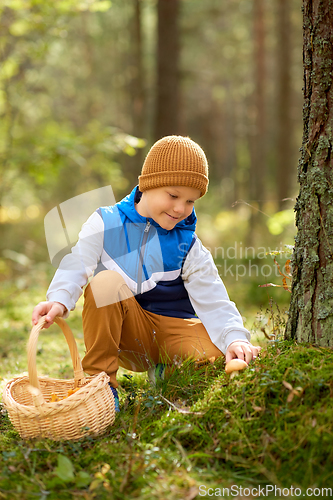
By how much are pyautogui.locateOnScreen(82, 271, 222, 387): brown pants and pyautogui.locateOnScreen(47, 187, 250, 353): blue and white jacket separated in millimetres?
91

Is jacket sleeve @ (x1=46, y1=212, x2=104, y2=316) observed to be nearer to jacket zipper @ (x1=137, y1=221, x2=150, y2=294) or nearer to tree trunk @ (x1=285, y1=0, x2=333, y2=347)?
jacket zipper @ (x1=137, y1=221, x2=150, y2=294)

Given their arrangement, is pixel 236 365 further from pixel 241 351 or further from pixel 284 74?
pixel 284 74

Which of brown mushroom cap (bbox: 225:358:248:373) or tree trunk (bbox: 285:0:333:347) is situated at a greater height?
tree trunk (bbox: 285:0:333:347)

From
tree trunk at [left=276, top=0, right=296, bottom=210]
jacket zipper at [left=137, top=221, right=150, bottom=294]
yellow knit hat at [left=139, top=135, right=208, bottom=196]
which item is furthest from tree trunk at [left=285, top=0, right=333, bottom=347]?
tree trunk at [left=276, top=0, right=296, bottom=210]

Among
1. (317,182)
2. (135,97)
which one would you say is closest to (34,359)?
(317,182)

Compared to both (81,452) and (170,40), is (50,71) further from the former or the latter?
(81,452)

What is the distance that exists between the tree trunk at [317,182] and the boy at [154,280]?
16.1 inches

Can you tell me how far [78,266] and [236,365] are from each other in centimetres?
105

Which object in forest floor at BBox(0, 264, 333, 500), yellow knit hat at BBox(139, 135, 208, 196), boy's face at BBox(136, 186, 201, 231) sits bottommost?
forest floor at BBox(0, 264, 333, 500)

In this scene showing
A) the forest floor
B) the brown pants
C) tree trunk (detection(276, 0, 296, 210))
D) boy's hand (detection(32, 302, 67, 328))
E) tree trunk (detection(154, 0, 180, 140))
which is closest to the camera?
the forest floor

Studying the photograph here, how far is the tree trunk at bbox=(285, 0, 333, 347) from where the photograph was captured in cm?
206

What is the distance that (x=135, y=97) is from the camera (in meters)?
9.64

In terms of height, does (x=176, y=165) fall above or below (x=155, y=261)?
above

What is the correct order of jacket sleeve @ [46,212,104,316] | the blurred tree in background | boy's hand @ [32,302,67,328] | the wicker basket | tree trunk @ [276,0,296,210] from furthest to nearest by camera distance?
tree trunk @ [276,0,296,210], the blurred tree in background, jacket sleeve @ [46,212,104,316], boy's hand @ [32,302,67,328], the wicker basket
